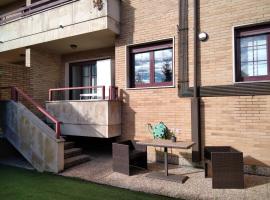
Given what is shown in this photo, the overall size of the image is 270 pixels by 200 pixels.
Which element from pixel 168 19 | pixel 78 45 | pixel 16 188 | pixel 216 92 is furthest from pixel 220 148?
pixel 78 45

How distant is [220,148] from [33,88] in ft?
24.3

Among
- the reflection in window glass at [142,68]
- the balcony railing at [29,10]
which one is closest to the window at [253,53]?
the reflection in window glass at [142,68]

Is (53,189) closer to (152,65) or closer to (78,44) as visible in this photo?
(152,65)

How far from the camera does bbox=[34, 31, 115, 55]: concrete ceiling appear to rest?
27.6 ft

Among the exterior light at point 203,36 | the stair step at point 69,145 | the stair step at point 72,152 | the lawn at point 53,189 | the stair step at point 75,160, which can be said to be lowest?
the lawn at point 53,189

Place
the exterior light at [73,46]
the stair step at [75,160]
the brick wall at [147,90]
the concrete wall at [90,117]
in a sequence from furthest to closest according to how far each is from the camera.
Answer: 1. the exterior light at [73,46]
2. the concrete wall at [90,117]
3. the brick wall at [147,90]
4. the stair step at [75,160]

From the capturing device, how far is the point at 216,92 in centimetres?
670

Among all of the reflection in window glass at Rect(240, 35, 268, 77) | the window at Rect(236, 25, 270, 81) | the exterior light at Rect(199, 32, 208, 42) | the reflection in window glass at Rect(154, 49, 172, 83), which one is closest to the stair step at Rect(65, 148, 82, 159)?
the reflection in window glass at Rect(154, 49, 172, 83)

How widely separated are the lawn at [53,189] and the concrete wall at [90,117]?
1.93 metres

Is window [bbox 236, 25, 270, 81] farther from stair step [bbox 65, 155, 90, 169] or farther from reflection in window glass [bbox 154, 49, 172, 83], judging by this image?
stair step [bbox 65, 155, 90, 169]

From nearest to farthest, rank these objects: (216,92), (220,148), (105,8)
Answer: (220,148) → (216,92) → (105,8)

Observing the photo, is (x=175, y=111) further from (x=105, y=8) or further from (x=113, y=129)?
(x=105, y=8)

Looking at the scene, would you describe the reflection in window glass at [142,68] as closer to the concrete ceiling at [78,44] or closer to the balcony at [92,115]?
the balcony at [92,115]

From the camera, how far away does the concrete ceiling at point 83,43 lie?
27.6 ft
